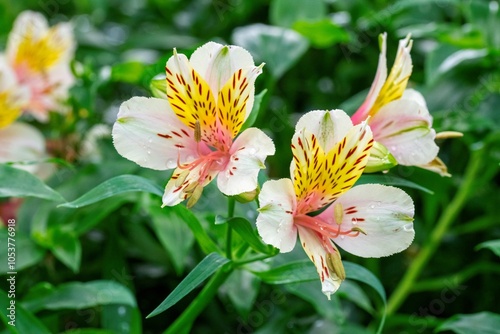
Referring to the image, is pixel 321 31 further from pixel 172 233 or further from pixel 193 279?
pixel 193 279

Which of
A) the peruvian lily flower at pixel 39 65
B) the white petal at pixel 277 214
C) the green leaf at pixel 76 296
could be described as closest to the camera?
the white petal at pixel 277 214

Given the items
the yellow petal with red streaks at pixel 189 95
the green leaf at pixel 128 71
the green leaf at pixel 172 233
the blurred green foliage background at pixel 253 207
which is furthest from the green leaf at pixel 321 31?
the yellow petal with red streaks at pixel 189 95

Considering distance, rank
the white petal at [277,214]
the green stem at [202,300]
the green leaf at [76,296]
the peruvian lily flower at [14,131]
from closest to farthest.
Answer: the white petal at [277,214] → the green stem at [202,300] → the green leaf at [76,296] → the peruvian lily flower at [14,131]

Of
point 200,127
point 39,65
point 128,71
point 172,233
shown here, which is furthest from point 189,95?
point 39,65

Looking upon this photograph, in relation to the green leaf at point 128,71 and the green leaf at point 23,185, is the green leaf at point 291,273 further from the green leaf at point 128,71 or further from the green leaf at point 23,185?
the green leaf at point 128,71

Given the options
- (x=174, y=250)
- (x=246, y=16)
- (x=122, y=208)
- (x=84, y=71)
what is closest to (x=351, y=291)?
(x=174, y=250)

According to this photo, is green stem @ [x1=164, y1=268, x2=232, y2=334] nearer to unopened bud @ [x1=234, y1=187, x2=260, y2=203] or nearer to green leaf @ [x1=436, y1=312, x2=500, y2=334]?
unopened bud @ [x1=234, y1=187, x2=260, y2=203]
